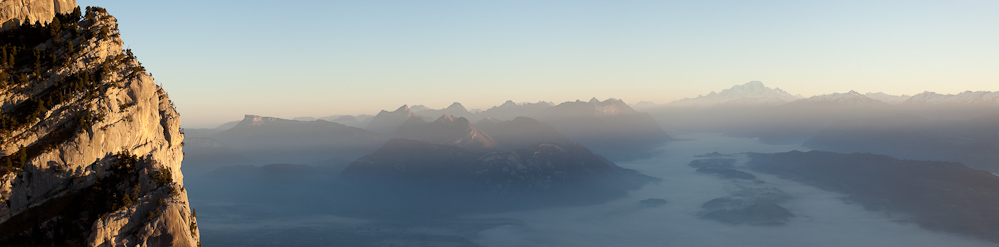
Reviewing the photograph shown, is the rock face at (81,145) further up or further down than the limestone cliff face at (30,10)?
further down

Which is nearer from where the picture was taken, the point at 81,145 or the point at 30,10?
the point at 81,145

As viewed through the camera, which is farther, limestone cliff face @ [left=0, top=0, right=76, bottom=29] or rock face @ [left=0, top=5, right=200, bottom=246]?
limestone cliff face @ [left=0, top=0, right=76, bottom=29]

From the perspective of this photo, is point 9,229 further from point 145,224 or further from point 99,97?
point 99,97

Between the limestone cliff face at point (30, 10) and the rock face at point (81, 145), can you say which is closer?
the rock face at point (81, 145)

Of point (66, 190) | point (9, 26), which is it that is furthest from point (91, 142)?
point (9, 26)

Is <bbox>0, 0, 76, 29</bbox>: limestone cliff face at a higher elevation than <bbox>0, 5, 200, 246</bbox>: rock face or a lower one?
higher

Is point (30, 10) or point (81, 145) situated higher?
point (30, 10)
